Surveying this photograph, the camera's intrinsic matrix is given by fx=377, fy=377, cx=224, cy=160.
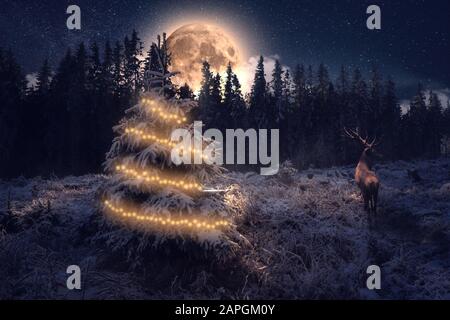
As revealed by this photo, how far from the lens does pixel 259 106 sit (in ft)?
155

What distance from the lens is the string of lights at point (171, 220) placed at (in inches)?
325

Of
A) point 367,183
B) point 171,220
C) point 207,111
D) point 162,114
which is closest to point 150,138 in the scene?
point 162,114

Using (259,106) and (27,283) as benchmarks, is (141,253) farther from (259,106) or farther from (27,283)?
(259,106)

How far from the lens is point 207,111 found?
4491 cm

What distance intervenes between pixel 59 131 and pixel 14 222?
25.6m

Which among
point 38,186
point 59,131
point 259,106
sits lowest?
point 38,186

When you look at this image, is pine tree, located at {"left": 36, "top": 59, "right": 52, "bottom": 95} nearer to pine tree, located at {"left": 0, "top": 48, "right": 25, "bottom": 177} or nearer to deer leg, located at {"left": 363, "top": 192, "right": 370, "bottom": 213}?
pine tree, located at {"left": 0, "top": 48, "right": 25, "bottom": 177}

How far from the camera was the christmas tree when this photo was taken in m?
8.31

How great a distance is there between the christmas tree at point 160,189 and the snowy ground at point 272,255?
0.80 metres

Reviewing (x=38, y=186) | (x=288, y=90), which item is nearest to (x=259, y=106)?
(x=288, y=90)

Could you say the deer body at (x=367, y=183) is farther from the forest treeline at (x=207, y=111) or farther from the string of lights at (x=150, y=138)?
the forest treeline at (x=207, y=111)

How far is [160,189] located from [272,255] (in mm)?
3237

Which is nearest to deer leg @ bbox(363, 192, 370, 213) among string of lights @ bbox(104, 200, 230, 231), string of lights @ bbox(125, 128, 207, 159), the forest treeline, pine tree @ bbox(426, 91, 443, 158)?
string of lights @ bbox(104, 200, 230, 231)

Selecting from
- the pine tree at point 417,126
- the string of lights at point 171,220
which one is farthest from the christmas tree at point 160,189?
the pine tree at point 417,126
